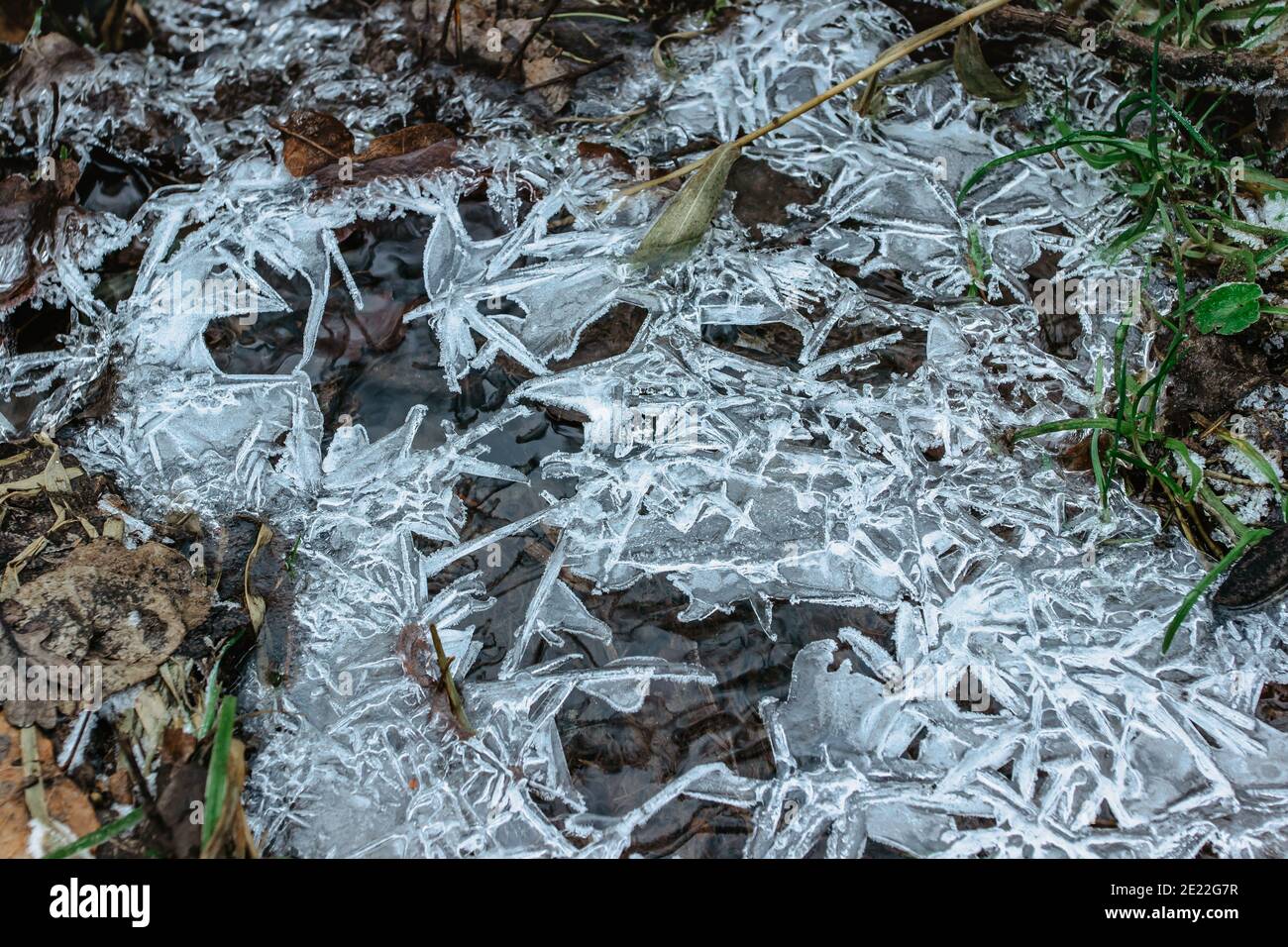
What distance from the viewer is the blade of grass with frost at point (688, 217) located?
2.12 m

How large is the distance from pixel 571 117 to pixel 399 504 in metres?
1.13

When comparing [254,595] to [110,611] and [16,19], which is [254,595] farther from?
[16,19]

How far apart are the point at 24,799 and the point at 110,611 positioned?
33 centimetres

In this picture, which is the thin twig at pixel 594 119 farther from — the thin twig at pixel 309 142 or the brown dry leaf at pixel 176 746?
the brown dry leaf at pixel 176 746

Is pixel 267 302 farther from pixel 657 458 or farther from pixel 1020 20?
pixel 1020 20

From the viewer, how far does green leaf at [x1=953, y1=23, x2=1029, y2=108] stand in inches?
90.1

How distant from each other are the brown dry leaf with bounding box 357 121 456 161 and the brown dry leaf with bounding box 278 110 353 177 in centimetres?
6

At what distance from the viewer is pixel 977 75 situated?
230cm

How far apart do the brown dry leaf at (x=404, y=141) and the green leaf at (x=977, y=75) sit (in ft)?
4.21

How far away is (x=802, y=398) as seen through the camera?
1.97 m

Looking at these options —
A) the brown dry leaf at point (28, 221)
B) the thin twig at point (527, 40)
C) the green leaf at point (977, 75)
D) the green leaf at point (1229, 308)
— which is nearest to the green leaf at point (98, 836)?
the brown dry leaf at point (28, 221)

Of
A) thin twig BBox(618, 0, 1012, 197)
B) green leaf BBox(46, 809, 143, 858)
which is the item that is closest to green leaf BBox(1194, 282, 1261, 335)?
thin twig BBox(618, 0, 1012, 197)

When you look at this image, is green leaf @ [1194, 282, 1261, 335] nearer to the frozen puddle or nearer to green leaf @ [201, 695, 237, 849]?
the frozen puddle

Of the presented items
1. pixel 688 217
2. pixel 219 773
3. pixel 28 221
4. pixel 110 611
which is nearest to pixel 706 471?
pixel 688 217
